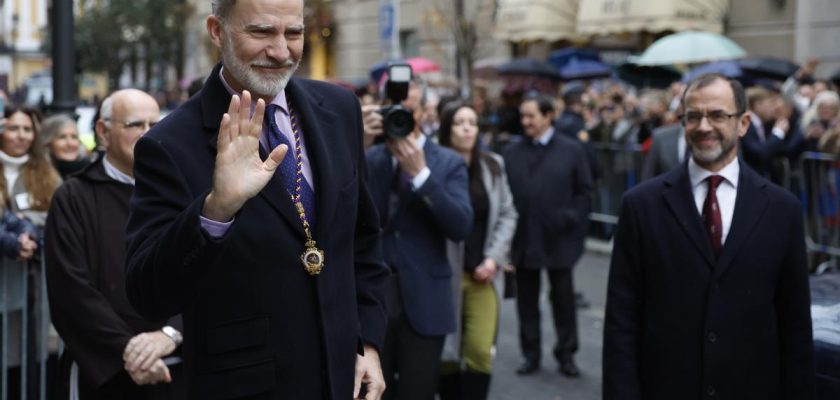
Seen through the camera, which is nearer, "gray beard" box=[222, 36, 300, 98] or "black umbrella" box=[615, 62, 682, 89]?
"gray beard" box=[222, 36, 300, 98]

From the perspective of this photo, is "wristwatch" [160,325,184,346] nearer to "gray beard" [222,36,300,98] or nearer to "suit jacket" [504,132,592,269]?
"gray beard" [222,36,300,98]

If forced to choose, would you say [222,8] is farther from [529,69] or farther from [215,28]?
[529,69]

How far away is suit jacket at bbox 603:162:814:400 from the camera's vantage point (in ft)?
13.0

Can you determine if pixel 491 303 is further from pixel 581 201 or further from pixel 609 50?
pixel 609 50

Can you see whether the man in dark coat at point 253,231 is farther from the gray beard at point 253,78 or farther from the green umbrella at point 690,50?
the green umbrella at point 690,50

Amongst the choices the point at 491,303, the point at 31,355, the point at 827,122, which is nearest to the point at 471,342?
the point at 491,303

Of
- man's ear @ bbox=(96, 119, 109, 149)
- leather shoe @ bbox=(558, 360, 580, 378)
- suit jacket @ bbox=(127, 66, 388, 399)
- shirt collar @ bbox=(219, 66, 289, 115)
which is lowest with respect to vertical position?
leather shoe @ bbox=(558, 360, 580, 378)

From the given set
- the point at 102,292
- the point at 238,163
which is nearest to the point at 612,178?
the point at 102,292

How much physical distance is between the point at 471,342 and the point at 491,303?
29 centimetres

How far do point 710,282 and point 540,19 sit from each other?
19.1 meters

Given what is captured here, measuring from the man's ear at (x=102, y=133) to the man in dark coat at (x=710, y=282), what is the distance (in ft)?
6.87

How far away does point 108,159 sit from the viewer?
4.61 metres

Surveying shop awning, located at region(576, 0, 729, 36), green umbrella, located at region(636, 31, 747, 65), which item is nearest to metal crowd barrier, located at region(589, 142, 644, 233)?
green umbrella, located at region(636, 31, 747, 65)

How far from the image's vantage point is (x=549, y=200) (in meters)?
8.88
